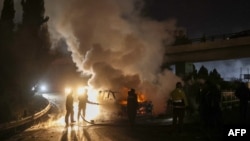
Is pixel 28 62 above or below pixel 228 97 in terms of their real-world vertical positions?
above

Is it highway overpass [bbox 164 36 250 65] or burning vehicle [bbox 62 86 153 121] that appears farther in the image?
highway overpass [bbox 164 36 250 65]

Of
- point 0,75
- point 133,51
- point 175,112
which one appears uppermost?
point 133,51

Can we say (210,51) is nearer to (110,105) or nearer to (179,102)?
(110,105)

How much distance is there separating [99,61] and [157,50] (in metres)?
7.00

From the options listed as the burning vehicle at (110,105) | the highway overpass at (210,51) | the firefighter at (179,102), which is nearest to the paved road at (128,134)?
the firefighter at (179,102)

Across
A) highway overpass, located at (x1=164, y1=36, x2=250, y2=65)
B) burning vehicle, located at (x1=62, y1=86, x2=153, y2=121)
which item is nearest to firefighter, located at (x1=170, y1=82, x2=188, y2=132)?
burning vehicle, located at (x1=62, y1=86, x2=153, y2=121)

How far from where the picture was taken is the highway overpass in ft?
123

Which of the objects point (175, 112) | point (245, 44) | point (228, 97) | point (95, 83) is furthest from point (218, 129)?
point (245, 44)

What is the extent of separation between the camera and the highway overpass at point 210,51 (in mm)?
37406

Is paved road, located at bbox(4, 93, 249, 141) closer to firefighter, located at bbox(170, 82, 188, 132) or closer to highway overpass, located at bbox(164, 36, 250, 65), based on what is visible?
firefighter, located at bbox(170, 82, 188, 132)

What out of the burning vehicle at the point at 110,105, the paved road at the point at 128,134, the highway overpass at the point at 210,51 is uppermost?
the highway overpass at the point at 210,51

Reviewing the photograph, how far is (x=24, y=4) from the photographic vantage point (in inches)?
1467

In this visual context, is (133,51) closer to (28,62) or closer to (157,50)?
(157,50)

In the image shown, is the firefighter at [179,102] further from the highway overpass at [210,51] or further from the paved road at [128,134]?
the highway overpass at [210,51]
